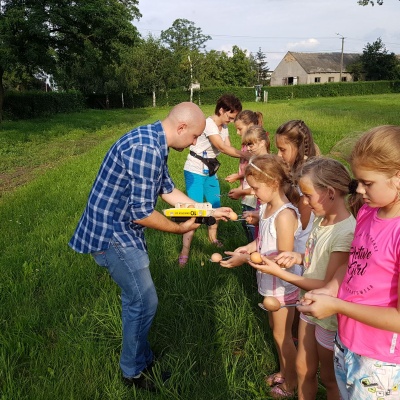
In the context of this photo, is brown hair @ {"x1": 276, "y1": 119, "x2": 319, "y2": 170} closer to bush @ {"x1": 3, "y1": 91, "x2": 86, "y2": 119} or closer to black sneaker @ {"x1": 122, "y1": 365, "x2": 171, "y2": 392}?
black sneaker @ {"x1": 122, "y1": 365, "x2": 171, "y2": 392}

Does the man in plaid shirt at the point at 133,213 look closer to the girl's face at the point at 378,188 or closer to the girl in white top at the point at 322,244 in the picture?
the girl in white top at the point at 322,244

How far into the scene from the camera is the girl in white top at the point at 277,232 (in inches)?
104

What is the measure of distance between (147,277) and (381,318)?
4.89 feet

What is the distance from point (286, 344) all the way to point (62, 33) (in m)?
22.4

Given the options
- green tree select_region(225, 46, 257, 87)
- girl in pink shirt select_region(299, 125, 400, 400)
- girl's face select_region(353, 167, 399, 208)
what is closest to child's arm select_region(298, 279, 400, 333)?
girl in pink shirt select_region(299, 125, 400, 400)

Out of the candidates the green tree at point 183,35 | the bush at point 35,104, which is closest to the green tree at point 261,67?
the green tree at point 183,35

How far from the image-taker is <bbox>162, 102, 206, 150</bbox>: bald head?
2.59 metres

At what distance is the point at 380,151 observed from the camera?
1.60 m

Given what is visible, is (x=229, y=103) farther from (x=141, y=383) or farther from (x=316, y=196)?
(x=141, y=383)

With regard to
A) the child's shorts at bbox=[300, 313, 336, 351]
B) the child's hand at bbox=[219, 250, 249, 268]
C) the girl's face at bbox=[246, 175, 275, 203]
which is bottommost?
the child's shorts at bbox=[300, 313, 336, 351]

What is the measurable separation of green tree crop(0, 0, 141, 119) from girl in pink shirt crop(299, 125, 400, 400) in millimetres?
20073

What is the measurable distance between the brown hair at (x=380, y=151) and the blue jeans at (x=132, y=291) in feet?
4.85

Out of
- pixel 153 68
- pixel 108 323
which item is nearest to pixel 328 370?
pixel 108 323

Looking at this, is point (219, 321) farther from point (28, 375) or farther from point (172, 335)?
point (28, 375)
